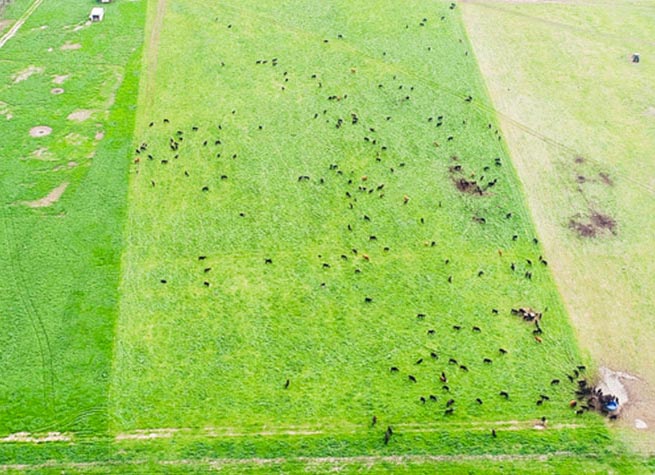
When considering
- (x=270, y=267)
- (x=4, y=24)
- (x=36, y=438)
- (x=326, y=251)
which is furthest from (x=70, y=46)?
(x=36, y=438)

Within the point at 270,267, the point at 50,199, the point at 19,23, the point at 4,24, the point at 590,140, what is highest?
the point at 4,24

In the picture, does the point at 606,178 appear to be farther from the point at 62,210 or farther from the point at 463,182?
the point at 62,210

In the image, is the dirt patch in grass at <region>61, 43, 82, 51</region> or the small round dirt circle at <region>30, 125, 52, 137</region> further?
the dirt patch in grass at <region>61, 43, 82, 51</region>

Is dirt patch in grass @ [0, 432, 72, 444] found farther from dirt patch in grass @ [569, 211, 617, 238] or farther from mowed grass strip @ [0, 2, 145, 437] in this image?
dirt patch in grass @ [569, 211, 617, 238]

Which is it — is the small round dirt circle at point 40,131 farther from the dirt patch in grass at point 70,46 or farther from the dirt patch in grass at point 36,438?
the dirt patch in grass at point 36,438

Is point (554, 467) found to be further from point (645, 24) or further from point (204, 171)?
point (645, 24)

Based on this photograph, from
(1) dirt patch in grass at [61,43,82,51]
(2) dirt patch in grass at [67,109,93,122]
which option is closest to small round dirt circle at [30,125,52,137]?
(2) dirt patch in grass at [67,109,93,122]
